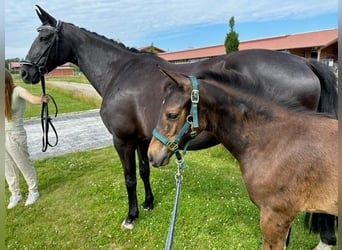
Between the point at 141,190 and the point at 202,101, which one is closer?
the point at 202,101

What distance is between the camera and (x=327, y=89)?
3.09 m

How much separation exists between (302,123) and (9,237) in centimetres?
358

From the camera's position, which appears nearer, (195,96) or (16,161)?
(195,96)

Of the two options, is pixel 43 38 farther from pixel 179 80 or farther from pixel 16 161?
pixel 179 80

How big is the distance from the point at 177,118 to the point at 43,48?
243 cm

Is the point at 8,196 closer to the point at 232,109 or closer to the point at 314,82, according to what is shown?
the point at 232,109

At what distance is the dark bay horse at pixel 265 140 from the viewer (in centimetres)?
190

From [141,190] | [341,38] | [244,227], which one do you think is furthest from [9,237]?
[341,38]

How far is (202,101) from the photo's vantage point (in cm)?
212

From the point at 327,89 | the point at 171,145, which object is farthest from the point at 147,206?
the point at 327,89

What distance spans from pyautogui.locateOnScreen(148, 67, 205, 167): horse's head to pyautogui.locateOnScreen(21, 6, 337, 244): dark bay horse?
0.91 meters

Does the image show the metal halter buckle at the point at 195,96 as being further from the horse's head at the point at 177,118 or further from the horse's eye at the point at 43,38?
the horse's eye at the point at 43,38

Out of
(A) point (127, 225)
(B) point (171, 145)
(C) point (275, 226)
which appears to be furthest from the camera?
(A) point (127, 225)

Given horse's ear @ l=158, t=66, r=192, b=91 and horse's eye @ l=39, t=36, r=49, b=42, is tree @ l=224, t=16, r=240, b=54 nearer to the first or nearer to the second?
horse's eye @ l=39, t=36, r=49, b=42
